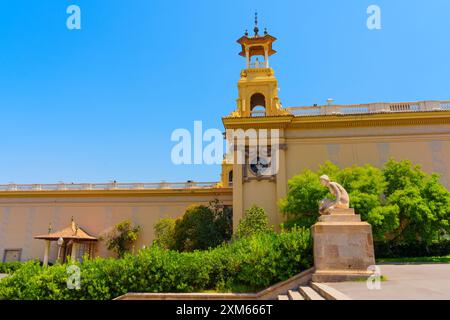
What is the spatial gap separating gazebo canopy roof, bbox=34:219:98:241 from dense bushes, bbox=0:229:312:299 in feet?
63.2

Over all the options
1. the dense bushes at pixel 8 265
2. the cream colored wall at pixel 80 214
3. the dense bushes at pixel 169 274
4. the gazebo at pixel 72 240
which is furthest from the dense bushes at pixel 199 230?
the dense bushes at pixel 8 265

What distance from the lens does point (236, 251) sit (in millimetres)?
12258

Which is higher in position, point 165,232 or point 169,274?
point 165,232

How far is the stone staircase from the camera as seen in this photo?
276 inches

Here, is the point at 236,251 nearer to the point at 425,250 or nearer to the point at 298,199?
the point at 298,199

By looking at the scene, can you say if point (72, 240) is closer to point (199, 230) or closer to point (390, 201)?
point (199, 230)

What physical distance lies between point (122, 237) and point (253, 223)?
14251mm

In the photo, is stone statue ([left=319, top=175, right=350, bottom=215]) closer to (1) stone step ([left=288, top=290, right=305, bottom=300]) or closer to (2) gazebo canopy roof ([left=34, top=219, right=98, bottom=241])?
(1) stone step ([left=288, top=290, right=305, bottom=300])

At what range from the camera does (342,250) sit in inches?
396

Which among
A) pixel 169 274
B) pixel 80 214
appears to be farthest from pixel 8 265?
pixel 169 274

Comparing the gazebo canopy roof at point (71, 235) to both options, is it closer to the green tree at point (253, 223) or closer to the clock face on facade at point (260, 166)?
the green tree at point (253, 223)

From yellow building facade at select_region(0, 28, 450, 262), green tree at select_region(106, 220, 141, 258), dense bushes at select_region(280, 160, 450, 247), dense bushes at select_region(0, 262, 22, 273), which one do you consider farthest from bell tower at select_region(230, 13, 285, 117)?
dense bushes at select_region(0, 262, 22, 273)
